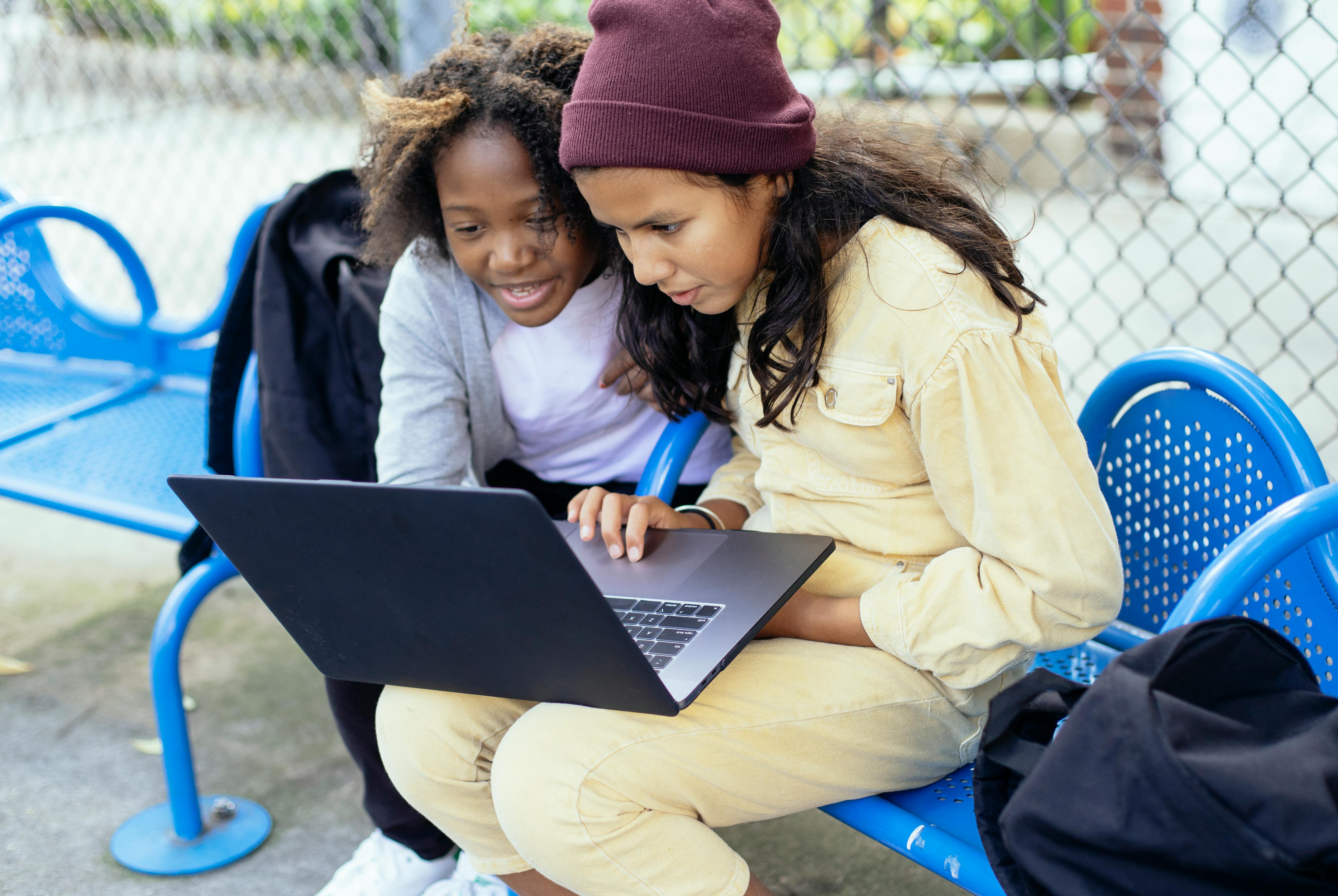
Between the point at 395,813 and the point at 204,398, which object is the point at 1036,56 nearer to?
the point at 204,398

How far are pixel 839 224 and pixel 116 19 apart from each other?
665 cm

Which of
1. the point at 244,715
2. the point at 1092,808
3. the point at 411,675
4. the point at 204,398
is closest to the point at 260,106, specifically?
the point at 204,398

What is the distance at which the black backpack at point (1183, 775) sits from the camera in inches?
33.7

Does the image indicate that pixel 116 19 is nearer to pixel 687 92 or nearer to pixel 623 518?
pixel 623 518

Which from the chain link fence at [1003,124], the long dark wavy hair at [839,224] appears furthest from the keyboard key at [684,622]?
the chain link fence at [1003,124]

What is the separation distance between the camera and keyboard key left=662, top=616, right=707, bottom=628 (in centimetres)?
130

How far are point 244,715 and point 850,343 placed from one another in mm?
1671

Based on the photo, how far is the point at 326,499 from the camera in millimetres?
1146

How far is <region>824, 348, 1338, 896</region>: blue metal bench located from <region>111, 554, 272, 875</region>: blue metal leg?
114 centimetres

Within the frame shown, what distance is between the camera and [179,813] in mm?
2006

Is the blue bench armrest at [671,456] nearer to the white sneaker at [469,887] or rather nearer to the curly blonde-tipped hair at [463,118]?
the curly blonde-tipped hair at [463,118]

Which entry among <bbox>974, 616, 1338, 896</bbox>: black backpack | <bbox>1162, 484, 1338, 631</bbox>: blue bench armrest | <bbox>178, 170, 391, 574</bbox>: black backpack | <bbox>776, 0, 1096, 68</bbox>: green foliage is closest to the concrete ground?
<bbox>178, 170, 391, 574</bbox>: black backpack

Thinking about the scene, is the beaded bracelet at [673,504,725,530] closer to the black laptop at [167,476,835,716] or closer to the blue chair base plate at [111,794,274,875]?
the black laptop at [167,476,835,716]

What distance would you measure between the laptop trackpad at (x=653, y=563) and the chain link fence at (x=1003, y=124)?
0.78m
